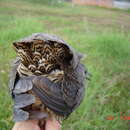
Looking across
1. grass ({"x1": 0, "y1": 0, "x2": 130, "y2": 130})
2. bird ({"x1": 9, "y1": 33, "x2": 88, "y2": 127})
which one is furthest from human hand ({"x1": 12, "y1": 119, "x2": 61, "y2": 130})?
grass ({"x1": 0, "y1": 0, "x2": 130, "y2": 130})

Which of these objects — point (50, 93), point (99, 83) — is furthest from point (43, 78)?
point (99, 83)

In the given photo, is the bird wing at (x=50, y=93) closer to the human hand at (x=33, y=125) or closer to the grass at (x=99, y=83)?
the human hand at (x=33, y=125)

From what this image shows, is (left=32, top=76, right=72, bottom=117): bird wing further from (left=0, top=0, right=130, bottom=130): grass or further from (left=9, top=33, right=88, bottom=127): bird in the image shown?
(left=0, top=0, right=130, bottom=130): grass

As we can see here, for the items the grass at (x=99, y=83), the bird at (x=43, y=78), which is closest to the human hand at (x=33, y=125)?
the bird at (x=43, y=78)

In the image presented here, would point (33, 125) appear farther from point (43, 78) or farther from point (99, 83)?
point (99, 83)

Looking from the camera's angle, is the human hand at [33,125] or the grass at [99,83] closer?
the human hand at [33,125]

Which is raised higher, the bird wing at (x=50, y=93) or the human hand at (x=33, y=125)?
the bird wing at (x=50, y=93)

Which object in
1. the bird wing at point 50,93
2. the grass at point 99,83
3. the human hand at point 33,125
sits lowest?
the grass at point 99,83
